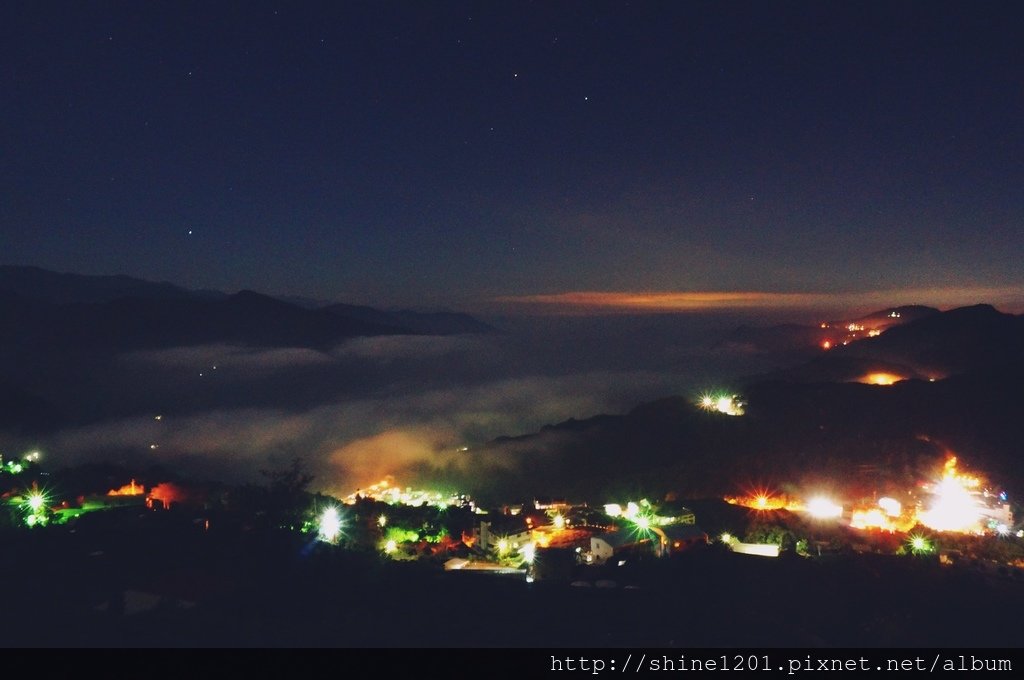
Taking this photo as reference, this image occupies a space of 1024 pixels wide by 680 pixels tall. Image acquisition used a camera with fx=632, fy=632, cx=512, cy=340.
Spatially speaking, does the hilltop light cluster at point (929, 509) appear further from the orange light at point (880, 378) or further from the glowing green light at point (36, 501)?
the glowing green light at point (36, 501)

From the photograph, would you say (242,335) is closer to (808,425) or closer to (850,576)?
(808,425)

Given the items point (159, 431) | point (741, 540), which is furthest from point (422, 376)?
point (741, 540)

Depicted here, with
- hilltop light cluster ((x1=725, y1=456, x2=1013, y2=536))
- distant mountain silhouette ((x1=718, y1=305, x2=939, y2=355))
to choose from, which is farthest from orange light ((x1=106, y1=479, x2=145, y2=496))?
distant mountain silhouette ((x1=718, y1=305, x2=939, y2=355))

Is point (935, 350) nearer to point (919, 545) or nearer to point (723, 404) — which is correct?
point (723, 404)

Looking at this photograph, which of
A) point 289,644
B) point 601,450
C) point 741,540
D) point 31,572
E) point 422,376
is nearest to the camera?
point 289,644

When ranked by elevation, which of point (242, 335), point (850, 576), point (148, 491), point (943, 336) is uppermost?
point (242, 335)

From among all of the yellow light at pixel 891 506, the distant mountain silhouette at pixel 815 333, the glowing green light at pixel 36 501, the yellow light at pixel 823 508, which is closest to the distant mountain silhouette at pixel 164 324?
the distant mountain silhouette at pixel 815 333
